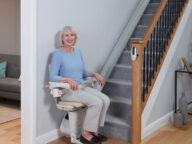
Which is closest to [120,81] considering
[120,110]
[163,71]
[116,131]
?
[120,110]

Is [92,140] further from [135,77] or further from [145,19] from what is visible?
[145,19]

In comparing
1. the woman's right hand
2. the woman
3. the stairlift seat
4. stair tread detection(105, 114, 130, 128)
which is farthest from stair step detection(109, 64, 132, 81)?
the woman's right hand

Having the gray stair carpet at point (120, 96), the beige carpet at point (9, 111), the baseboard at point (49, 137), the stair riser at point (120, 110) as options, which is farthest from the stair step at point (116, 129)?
the beige carpet at point (9, 111)

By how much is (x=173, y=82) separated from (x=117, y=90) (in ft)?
2.92

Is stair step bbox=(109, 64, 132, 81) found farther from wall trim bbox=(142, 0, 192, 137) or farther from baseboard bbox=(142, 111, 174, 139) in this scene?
baseboard bbox=(142, 111, 174, 139)

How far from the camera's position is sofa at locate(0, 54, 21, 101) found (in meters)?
4.95

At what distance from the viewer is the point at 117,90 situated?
4109 millimetres

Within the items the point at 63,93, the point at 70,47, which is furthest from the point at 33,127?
the point at 70,47

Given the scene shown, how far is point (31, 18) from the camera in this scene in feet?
10.2

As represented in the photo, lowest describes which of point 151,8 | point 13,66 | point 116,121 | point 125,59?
point 116,121

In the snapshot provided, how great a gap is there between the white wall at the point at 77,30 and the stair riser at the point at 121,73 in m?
0.24

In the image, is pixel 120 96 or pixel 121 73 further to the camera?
pixel 121 73

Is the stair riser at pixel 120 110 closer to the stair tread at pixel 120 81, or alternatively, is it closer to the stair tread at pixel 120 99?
the stair tread at pixel 120 99

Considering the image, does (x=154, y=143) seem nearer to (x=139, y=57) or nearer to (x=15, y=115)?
(x=139, y=57)
